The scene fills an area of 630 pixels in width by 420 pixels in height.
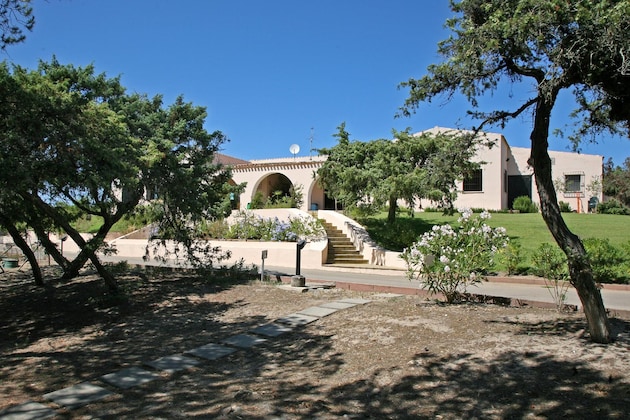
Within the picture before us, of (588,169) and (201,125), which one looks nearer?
(201,125)

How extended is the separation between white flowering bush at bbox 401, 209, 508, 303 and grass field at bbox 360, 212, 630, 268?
8227 millimetres

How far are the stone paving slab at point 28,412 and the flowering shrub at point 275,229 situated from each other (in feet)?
46.9

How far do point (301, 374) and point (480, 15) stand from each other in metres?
4.70

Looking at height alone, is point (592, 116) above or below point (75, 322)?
above

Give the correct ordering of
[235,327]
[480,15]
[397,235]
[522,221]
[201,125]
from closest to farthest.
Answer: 1. [480,15]
2. [235,327]
3. [201,125]
4. [397,235]
5. [522,221]

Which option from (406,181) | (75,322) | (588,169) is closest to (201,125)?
(75,322)

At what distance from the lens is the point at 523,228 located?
64.5 feet

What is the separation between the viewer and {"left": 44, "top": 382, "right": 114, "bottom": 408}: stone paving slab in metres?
4.15

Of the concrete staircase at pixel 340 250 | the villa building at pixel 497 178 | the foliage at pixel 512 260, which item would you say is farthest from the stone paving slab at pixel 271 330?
the villa building at pixel 497 178

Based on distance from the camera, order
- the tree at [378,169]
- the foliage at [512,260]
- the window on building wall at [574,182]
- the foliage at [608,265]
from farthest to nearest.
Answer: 1. the window on building wall at [574,182]
2. the tree at [378,169]
3. the foliage at [512,260]
4. the foliage at [608,265]

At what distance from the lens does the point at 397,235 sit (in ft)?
61.8

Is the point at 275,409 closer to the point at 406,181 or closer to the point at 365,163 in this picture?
the point at 406,181

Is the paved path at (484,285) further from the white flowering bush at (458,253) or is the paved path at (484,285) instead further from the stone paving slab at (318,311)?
the stone paving slab at (318,311)

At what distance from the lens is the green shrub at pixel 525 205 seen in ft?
91.3
